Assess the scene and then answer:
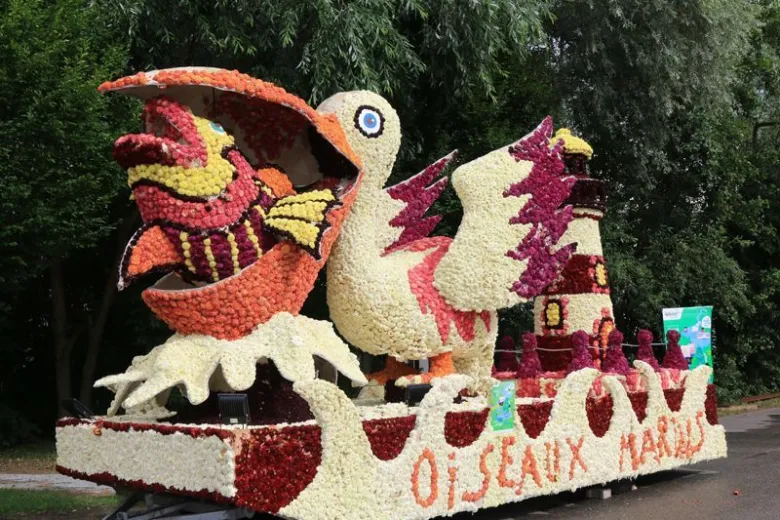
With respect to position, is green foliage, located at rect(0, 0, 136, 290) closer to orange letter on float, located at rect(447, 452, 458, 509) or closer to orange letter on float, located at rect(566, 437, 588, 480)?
orange letter on float, located at rect(447, 452, 458, 509)

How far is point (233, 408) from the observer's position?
507 cm

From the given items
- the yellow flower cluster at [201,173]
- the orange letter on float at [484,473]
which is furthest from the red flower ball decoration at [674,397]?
the yellow flower cluster at [201,173]

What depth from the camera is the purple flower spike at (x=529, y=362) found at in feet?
26.0

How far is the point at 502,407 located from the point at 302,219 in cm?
205

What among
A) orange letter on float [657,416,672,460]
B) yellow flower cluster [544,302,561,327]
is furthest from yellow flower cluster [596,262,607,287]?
orange letter on float [657,416,672,460]

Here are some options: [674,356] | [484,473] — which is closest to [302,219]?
[484,473]

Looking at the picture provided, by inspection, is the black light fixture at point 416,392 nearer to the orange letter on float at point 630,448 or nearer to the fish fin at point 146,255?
the fish fin at point 146,255

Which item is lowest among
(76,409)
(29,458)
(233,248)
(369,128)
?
(29,458)

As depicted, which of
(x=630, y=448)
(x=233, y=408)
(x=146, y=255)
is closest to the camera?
(x=233, y=408)

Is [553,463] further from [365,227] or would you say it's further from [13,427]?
[13,427]

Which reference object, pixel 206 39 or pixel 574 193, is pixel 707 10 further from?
pixel 206 39

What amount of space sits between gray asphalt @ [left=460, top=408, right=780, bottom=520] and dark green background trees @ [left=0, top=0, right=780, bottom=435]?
466cm

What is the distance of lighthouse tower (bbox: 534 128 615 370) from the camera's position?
8.54 meters

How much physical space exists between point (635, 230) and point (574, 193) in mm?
8144
